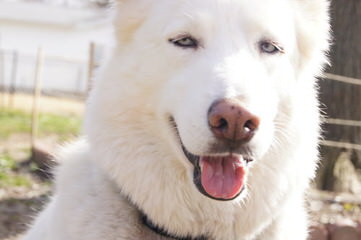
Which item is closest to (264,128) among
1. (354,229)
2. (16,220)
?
(354,229)

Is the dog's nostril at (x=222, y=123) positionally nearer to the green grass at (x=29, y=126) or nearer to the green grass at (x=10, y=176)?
the green grass at (x=10, y=176)

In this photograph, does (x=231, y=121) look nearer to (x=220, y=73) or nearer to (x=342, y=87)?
(x=220, y=73)

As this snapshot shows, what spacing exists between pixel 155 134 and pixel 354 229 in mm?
2337

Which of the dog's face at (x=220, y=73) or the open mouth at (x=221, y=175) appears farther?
the open mouth at (x=221, y=175)

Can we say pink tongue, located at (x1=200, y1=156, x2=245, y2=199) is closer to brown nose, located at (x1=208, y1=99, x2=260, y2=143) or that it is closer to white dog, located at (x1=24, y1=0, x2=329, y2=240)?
white dog, located at (x1=24, y1=0, x2=329, y2=240)

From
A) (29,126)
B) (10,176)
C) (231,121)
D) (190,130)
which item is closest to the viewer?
(231,121)

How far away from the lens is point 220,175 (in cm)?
237

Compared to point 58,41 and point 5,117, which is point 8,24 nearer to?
point 58,41

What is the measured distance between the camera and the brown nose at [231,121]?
82.8 inches

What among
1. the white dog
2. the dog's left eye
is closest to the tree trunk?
the white dog

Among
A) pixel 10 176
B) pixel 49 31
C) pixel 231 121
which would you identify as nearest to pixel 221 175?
pixel 231 121

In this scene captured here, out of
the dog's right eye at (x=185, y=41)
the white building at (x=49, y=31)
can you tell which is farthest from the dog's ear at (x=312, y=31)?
the white building at (x=49, y=31)

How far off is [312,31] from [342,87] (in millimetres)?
Answer: 3628

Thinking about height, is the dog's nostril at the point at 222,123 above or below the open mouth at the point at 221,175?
above
